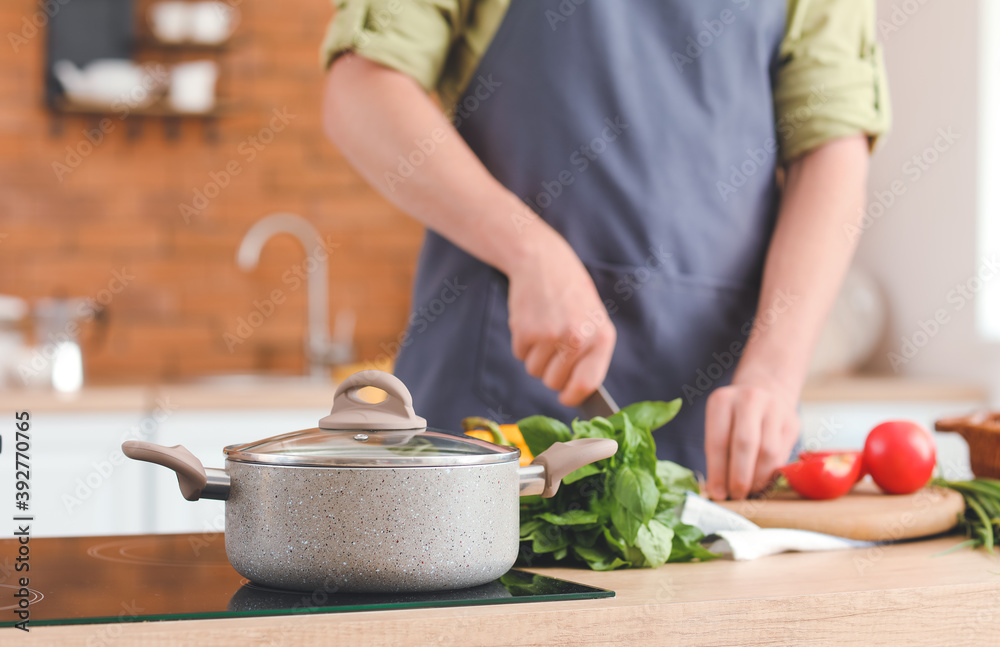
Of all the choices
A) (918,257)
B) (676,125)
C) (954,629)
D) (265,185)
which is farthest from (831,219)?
(265,185)

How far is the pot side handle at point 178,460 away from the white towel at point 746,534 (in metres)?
0.33

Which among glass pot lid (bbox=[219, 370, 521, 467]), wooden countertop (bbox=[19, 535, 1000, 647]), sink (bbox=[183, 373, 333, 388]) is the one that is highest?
glass pot lid (bbox=[219, 370, 521, 467])

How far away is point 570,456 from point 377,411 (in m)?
0.11

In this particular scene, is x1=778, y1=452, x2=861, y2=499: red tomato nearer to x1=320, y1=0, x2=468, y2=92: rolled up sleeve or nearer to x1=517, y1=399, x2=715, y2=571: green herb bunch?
x1=517, y1=399, x2=715, y2=571: green herb bunch

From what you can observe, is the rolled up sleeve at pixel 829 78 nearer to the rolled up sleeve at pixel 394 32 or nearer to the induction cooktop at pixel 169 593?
the rolled up sleeve at pixel 394 32

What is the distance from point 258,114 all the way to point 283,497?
260 centimetres

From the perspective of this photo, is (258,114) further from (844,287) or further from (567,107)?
(567,107)

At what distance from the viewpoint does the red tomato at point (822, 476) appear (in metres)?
0.79

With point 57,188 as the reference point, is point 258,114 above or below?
above

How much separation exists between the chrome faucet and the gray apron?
5.97 feet

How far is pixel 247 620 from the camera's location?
0.47 meters

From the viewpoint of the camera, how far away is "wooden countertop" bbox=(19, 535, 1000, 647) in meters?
0.46

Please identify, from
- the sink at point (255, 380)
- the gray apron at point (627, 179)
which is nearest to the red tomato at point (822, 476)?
the gray apron at point (627, 179)

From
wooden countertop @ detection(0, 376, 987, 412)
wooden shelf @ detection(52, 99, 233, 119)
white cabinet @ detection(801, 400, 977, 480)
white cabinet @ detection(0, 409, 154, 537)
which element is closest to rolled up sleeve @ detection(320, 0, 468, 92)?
wooden countertop @ detection(0, 376, 987, 412)
